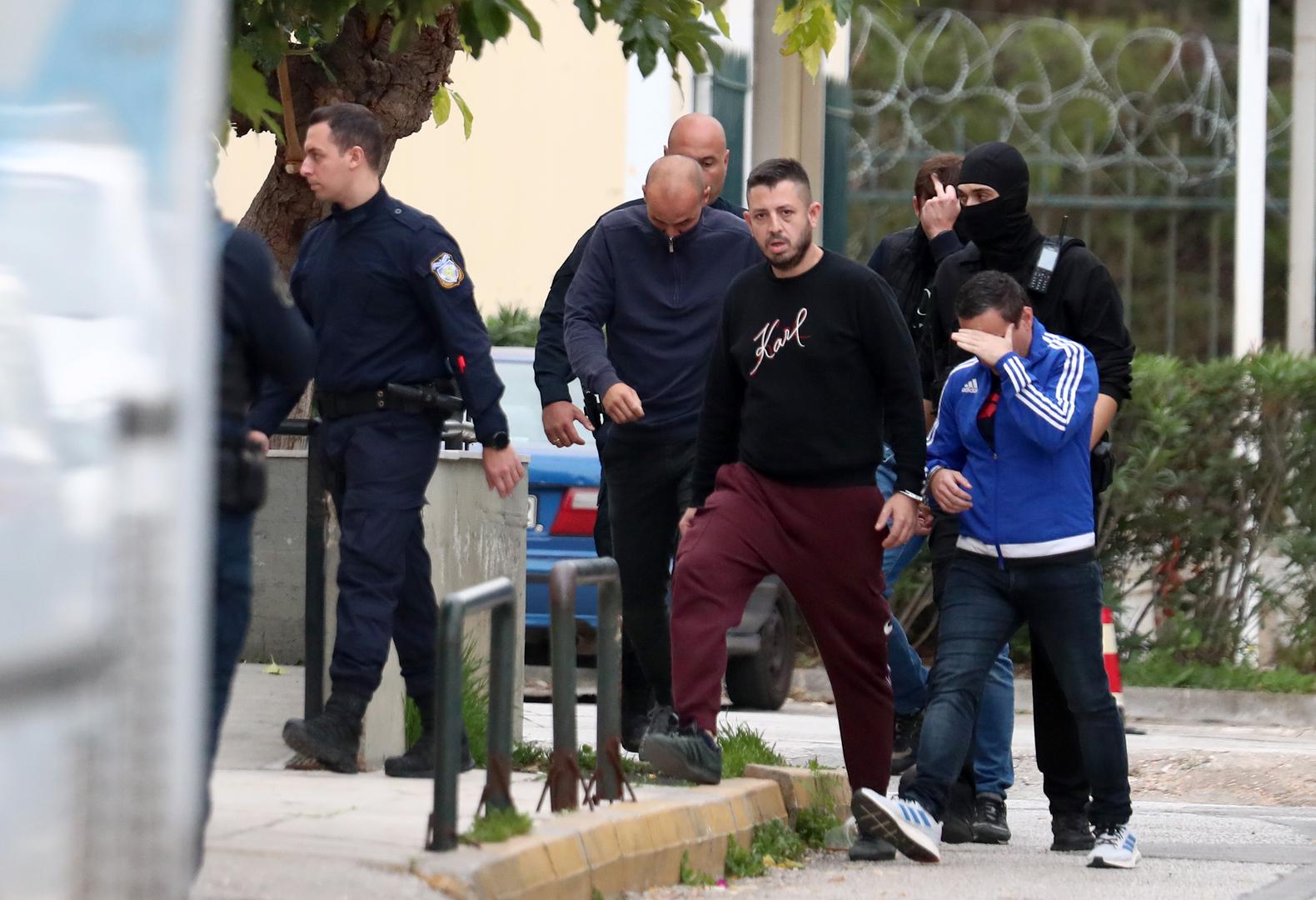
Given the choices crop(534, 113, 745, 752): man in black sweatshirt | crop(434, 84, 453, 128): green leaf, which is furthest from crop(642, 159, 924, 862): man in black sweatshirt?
crop(434, 84, 453, 128): green leaf

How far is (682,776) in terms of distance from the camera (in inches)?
248

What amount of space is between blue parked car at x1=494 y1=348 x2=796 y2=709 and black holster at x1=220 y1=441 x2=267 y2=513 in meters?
5.74

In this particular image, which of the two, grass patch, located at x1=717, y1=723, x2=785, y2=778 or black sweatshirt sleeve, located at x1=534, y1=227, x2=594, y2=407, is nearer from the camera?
grass patch, located at x1=717, y1=723, x2=785, y2=778

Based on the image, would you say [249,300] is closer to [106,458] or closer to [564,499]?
[106,458]

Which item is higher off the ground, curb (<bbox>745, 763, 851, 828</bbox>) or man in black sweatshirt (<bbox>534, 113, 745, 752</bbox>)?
man in black sweatshirt (<bbox>534, 113, 745, 752</bbox>)

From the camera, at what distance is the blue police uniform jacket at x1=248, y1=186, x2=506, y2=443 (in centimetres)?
629

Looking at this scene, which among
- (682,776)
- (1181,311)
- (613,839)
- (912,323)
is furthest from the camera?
(1181,311)

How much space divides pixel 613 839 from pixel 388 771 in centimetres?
114

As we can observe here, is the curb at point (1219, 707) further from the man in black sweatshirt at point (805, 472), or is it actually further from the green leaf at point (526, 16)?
the green leaf at point (526, 16)

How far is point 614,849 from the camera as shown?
5.48 m

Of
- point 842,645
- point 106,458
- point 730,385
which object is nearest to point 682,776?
point 842,645

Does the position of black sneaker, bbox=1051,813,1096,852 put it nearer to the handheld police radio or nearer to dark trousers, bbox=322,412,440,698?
the handheld police radio

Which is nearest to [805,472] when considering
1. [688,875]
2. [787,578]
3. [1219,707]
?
[787,578]

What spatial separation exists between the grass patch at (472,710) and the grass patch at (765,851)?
84cm
